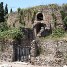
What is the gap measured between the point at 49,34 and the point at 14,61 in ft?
18.0

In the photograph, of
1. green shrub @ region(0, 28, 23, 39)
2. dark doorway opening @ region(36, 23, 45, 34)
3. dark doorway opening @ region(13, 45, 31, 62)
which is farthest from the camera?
dark doorway opening @ region(36, 23, 45, 34)

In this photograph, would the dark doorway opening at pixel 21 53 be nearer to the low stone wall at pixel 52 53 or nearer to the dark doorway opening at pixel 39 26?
the low stone wall at pixel 52 53

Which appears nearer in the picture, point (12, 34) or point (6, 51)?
point (6, 51)

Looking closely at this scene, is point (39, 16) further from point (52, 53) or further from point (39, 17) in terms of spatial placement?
point (52, 53)

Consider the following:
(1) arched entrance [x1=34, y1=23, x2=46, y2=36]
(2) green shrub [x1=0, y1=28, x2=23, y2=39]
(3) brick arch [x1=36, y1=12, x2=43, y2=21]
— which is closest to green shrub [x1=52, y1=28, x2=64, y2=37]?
(1) arched entrance [x1=34, y1=23, x2=46, y2=36]

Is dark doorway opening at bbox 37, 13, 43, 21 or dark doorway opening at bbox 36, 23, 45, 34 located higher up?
dark doorway opening at bbox 37, 13, 43, 21

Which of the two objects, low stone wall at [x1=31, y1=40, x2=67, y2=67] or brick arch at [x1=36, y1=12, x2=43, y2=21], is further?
brick arch at [x1=36, y1=12, x2=43, y2=21]

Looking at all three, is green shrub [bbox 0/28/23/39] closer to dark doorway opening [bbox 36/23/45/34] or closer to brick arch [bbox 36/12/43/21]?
dark doorway opening [bbox 36/23/45/34]

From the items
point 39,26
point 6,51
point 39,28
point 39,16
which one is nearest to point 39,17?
point 39,16

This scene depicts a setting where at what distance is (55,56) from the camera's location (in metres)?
25.0

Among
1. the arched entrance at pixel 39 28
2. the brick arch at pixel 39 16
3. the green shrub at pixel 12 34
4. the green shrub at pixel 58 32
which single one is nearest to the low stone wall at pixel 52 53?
the green shrub at pixel 58 32

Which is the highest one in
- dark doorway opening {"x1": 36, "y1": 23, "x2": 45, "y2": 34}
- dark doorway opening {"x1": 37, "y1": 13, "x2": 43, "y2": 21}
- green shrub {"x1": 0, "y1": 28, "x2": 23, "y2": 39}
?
dark doorway opening {"x1": 37, "y1": 13, "x2": 43, "y2": 21}

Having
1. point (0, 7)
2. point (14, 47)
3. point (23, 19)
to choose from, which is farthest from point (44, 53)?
point (0, 7)

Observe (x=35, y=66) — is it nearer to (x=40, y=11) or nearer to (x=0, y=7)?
(x=40, y=11)
